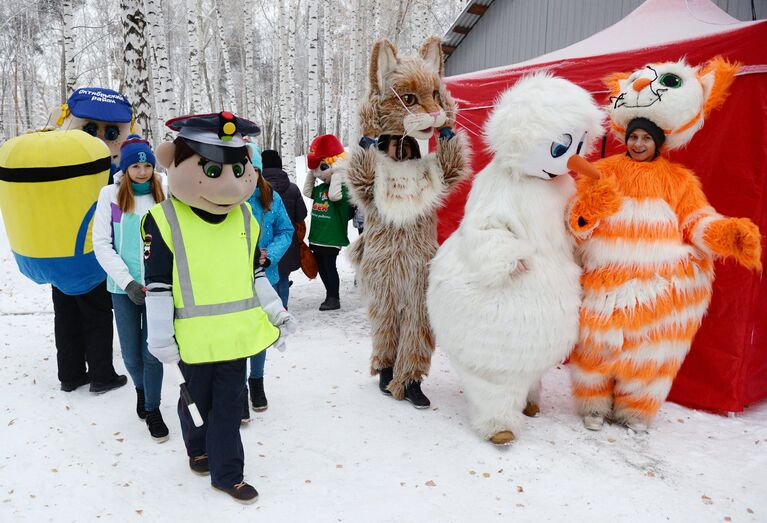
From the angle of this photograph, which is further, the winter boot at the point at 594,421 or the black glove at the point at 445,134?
the black glove at the point at 445,134

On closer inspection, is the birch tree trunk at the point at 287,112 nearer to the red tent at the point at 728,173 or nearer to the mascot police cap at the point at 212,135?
the red tent at the point at 728,173

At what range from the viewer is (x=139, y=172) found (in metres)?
3.07

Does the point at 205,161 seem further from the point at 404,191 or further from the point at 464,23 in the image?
the point at 464,23

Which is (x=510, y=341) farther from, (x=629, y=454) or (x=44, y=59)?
(x=44, y=59)

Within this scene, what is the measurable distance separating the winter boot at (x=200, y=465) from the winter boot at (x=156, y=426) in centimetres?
46

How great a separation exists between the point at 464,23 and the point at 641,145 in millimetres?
5950

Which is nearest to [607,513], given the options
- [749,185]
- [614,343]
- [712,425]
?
[614,343]

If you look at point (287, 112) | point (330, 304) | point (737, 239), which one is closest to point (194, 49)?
point (287, 112)

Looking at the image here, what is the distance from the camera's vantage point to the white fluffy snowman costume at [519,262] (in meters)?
2.77

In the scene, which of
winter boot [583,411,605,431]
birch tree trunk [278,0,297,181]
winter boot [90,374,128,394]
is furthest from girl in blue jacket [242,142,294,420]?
birch tree trunk [278,0,297,181]

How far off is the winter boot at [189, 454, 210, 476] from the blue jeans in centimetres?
59

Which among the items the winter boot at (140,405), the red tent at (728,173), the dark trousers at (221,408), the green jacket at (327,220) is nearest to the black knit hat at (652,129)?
the red tent at (728,173)

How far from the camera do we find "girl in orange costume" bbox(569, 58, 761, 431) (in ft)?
9.32

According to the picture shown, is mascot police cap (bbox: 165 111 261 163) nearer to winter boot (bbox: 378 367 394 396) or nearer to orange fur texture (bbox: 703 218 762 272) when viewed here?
winter boot (bbox: 378 367 394 396)
